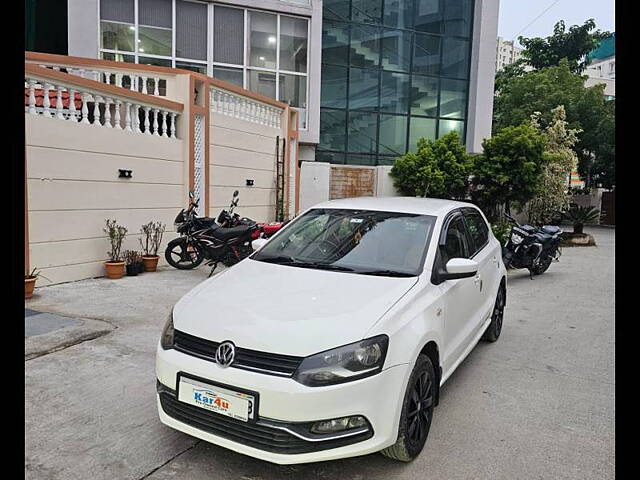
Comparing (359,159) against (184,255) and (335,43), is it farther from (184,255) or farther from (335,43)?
(184,255)

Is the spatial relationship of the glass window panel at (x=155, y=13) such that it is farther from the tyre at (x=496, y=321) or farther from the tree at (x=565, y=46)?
the tree at (x=565, y=46)

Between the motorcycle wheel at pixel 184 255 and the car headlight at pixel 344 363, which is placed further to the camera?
the motorcycle wheel at pixel 184 255

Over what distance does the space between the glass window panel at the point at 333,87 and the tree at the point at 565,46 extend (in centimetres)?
1613

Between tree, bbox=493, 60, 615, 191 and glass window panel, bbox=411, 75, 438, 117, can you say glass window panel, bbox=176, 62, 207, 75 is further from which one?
tree, bbox=493, 60, 615, 191

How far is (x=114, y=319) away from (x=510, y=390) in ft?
12.4

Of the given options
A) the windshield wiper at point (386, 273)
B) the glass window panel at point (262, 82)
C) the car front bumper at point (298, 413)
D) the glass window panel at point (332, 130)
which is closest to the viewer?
the car front bumper at point (298, 413)

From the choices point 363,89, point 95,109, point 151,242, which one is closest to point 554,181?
point 363,89

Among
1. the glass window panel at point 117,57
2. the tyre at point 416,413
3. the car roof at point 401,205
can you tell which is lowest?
the tyre at point 416,413

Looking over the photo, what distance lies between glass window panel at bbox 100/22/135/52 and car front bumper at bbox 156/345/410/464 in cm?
1123

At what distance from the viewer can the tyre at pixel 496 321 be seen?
5.05 meters

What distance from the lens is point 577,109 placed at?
19.5 meters

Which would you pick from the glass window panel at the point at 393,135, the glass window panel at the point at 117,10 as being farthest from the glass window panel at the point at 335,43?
the glass window panel at the point at 117,10

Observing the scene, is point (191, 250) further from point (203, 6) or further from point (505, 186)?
point (505, 186)

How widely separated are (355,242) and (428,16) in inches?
569
